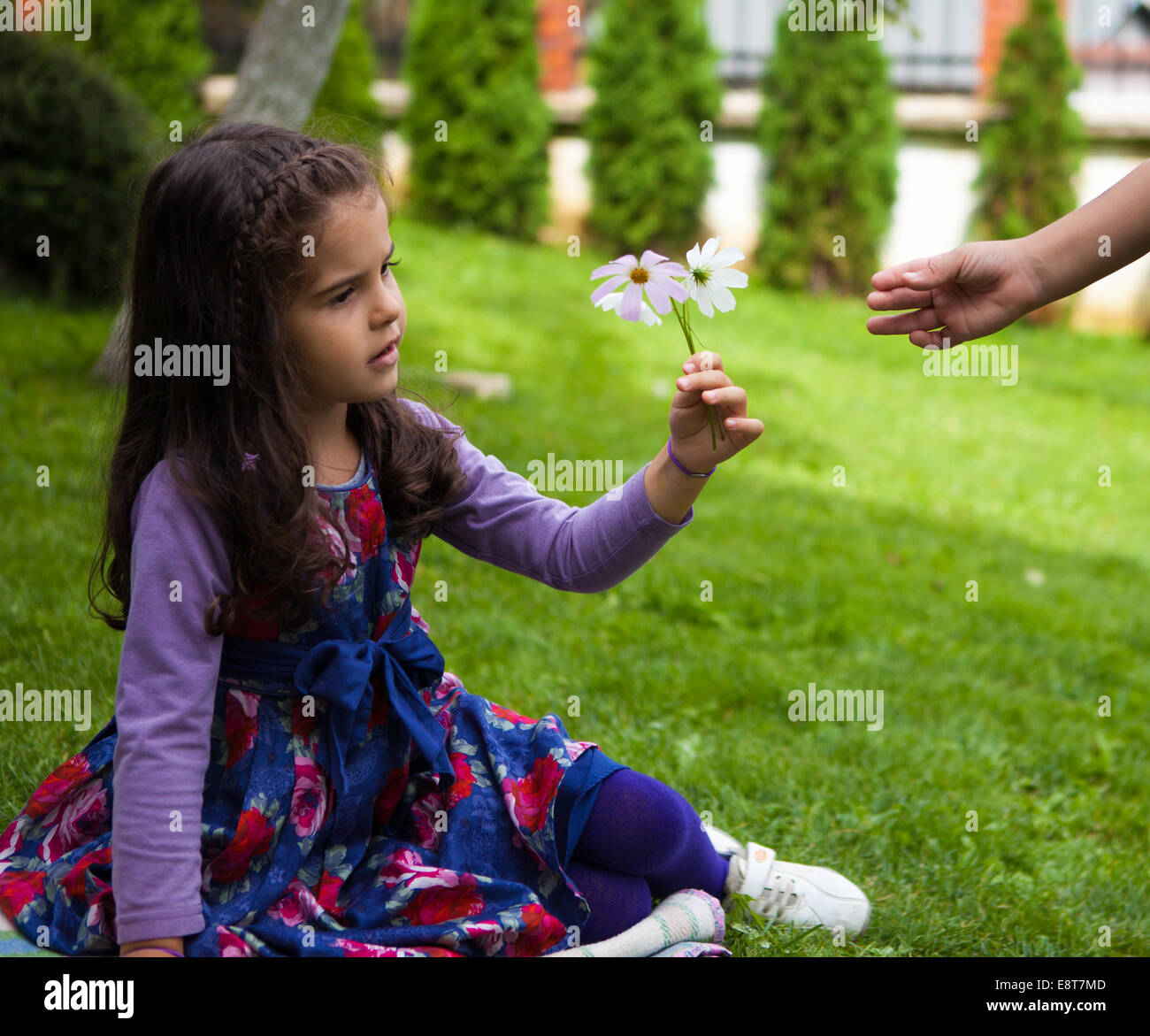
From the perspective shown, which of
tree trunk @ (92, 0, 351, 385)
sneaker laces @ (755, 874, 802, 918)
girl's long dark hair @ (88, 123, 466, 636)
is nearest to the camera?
girl's long dark hair @ (88, 123, 466, 636)

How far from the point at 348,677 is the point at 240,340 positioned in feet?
1.71

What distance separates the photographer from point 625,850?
2031mm

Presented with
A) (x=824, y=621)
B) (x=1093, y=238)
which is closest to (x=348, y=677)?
(x=1093, y=238)

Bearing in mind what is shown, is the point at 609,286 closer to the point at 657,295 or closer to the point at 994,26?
the point at 657,295

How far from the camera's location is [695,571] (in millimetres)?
4309

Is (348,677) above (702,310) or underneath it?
underneath

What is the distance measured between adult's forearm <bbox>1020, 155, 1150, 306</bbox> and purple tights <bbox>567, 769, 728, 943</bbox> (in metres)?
1.08

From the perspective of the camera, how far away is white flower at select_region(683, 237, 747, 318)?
1690 mm

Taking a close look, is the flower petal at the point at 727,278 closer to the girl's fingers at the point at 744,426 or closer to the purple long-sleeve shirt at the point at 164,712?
the girl's fingers at the point at 744,426

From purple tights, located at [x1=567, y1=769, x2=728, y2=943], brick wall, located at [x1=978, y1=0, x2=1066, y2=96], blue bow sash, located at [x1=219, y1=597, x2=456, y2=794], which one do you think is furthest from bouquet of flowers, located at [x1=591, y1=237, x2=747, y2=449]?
brick wall, located at [x1=978, y1=0, x2=1066, y2=96]

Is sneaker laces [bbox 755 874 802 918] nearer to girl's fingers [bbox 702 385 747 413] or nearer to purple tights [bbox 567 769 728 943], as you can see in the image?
purple tights [bbox 567 769 728 943]

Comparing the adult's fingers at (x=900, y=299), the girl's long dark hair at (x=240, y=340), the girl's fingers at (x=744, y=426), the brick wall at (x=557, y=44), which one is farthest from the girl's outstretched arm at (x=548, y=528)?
the brick wall at (x=557, y=44)

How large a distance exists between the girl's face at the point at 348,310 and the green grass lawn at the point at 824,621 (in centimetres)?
57
